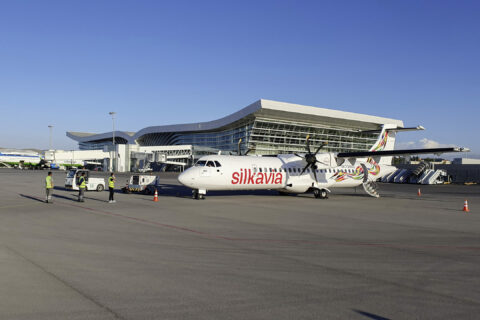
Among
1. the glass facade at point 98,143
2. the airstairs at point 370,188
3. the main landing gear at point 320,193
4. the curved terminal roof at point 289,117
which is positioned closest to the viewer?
the main landing gear at point 320,193

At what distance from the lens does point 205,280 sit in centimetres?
714

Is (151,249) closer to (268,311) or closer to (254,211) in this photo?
(268,311)

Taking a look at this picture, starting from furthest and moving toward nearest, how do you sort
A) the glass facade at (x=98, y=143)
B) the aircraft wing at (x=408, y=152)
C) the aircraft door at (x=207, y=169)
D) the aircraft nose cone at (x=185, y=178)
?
the glass facade at (x=98, y=143), the aircraft wing at (x=408, y=152), the aircraft door at (x=207, y=169), the aircraft nose cone at (x=185, y=178)

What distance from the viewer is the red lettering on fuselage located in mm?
25531

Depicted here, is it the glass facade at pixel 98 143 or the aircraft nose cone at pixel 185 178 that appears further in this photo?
the glass facade at pixel 98 143

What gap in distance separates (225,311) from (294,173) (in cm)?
2362

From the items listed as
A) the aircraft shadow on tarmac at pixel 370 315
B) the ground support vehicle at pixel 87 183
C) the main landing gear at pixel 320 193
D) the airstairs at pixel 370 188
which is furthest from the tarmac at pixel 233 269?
the ground support vehicle at pixel 87 183

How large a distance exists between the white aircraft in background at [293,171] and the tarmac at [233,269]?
368 inches

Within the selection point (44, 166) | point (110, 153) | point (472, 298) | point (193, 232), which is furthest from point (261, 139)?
point (472, 298)

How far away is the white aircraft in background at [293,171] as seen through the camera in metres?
24.6

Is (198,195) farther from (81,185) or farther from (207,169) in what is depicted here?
(81,185)

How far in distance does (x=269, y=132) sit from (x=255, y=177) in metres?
65.2

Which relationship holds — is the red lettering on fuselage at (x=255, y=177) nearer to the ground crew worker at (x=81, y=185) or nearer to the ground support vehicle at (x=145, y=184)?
the ground support vehicle at (x=145, y=184)

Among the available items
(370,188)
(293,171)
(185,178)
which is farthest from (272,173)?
(370,188)
